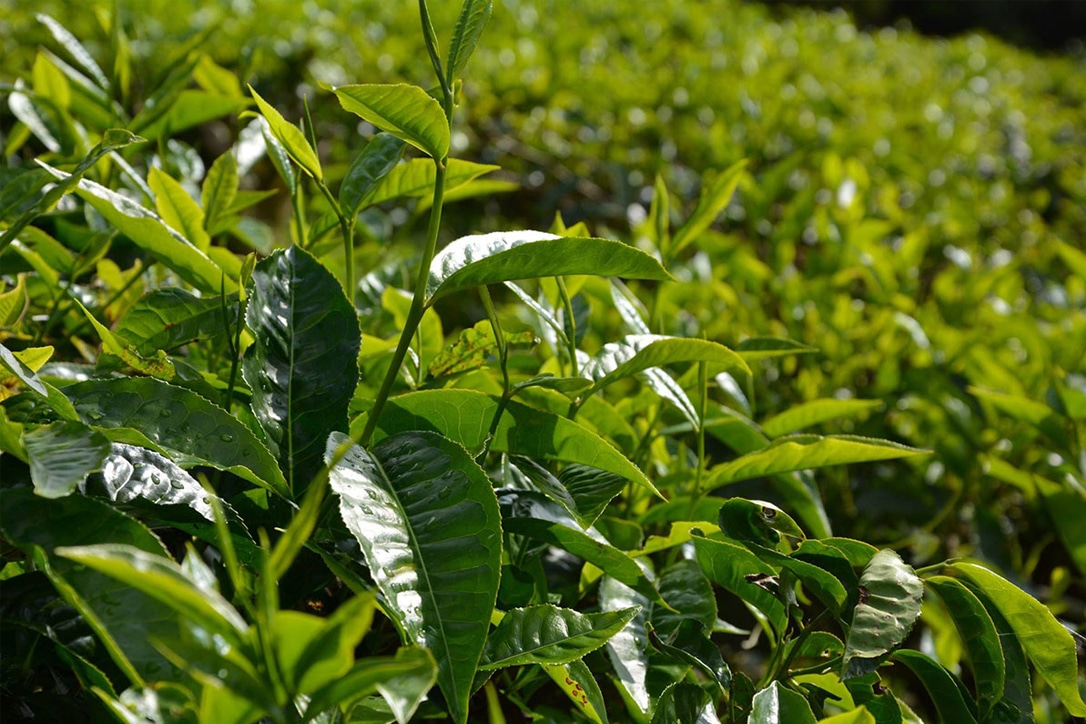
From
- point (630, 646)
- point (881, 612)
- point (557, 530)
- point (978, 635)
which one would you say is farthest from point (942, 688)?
point (557, 530)

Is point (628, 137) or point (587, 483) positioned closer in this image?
point (587, 483)

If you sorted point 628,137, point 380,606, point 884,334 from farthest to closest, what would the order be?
point 628,137, point 884,334, point 380,606

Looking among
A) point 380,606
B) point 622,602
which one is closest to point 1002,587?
point 622,602

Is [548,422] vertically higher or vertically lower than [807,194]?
higher

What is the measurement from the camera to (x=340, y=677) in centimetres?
71

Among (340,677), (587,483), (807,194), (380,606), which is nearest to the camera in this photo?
(340,677)

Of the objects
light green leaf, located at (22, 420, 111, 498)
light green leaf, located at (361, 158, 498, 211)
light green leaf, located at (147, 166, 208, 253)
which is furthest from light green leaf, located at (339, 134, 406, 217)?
light green leaf, located at (22, 420, 111, 498)

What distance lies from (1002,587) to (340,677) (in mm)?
727

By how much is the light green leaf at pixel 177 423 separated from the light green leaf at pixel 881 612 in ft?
1.90

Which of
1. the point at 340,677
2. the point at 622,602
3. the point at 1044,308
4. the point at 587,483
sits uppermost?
the point at 340,677

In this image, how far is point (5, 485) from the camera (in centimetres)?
91

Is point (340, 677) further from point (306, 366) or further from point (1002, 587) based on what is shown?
point (1002, 587)

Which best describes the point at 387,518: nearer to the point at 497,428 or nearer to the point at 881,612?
the point at 497,428

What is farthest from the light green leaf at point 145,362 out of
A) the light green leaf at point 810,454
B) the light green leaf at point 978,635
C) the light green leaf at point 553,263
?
the light green leaf at point 978,635
